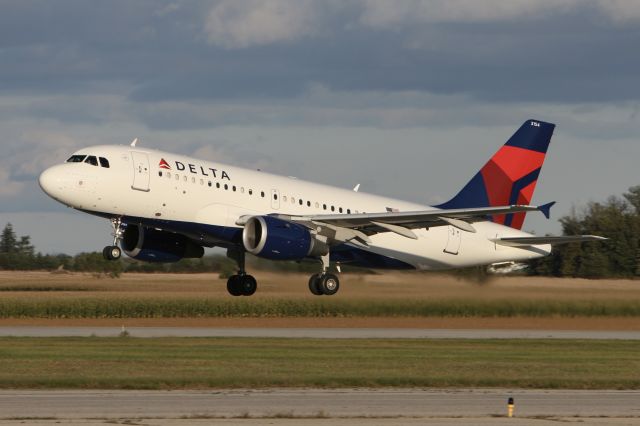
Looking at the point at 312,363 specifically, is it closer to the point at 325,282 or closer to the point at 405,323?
the point at 325,282

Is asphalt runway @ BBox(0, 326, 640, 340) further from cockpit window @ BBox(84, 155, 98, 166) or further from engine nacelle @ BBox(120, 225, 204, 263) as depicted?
cockpit window @ BBox(84, 155, 98, 166)

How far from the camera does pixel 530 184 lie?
178ft

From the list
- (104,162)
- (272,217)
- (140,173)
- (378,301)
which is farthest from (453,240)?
(104,162)

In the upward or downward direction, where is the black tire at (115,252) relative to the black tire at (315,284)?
upward

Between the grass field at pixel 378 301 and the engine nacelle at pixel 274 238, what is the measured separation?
175 inches

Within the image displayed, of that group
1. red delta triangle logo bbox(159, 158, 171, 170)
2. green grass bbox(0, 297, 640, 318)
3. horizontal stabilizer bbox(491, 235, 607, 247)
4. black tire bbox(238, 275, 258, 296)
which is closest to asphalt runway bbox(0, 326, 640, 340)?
black tire bbox(238, 275, 258, 296)

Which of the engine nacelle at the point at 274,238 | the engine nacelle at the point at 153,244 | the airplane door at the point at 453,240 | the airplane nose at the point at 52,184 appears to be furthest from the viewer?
the airplane door at the point at 453,240

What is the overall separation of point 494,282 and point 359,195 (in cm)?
790

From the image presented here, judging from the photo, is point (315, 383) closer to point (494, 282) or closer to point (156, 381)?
point (156, 381)

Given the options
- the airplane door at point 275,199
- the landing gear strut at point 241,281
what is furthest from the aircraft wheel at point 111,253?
the landing gear strut at point 241,281

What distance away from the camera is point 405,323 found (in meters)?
54.9

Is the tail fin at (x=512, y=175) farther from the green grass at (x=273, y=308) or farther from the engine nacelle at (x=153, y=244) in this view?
the engine nacelle at (x=153, y=244)

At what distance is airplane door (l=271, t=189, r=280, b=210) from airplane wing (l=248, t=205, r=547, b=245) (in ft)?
2.30

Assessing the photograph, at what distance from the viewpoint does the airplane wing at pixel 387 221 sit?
1729 inches
